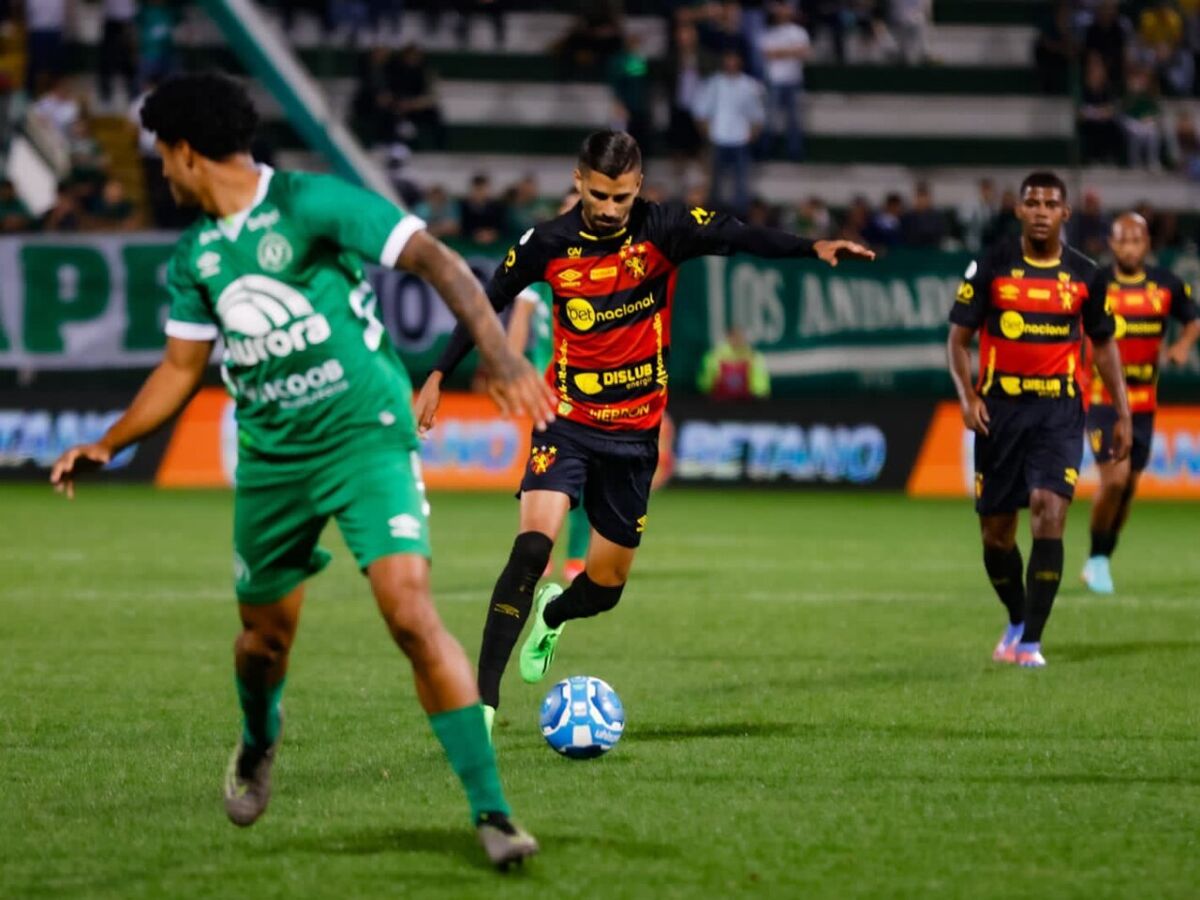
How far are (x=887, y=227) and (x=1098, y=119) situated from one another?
173 inches

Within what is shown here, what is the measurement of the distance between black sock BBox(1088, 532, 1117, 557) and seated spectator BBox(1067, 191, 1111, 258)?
9530 mm

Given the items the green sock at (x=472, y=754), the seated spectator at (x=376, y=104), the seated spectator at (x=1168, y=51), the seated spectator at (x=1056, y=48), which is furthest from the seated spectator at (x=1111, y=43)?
the green sock at (x=472, y=754)

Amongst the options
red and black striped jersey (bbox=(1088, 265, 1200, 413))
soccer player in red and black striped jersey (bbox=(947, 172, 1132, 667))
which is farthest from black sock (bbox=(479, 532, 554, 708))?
red and black striped jersey (bbox=(1088, 265, 1200, 413))

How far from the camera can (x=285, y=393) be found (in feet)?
18.9

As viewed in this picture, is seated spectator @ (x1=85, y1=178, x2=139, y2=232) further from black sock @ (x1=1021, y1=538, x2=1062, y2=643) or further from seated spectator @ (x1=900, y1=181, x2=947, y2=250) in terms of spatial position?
black sock @ (x1=1021, y1=538, x2=1062, y2=643)

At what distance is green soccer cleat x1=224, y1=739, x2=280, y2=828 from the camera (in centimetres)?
615

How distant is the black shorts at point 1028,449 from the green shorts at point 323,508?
5171mm

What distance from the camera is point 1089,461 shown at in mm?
21250

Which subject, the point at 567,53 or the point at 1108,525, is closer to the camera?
the point at 1108,525

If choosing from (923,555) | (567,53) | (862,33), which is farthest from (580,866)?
(862,33)

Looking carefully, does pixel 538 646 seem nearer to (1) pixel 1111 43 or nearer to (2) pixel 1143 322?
(2) pixel 1143 322

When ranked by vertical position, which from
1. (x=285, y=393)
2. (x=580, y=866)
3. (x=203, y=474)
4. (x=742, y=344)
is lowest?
(x=203, y=474)

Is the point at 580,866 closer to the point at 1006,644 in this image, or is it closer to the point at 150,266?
the point at 1006,644

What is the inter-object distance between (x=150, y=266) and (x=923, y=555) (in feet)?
34.3
